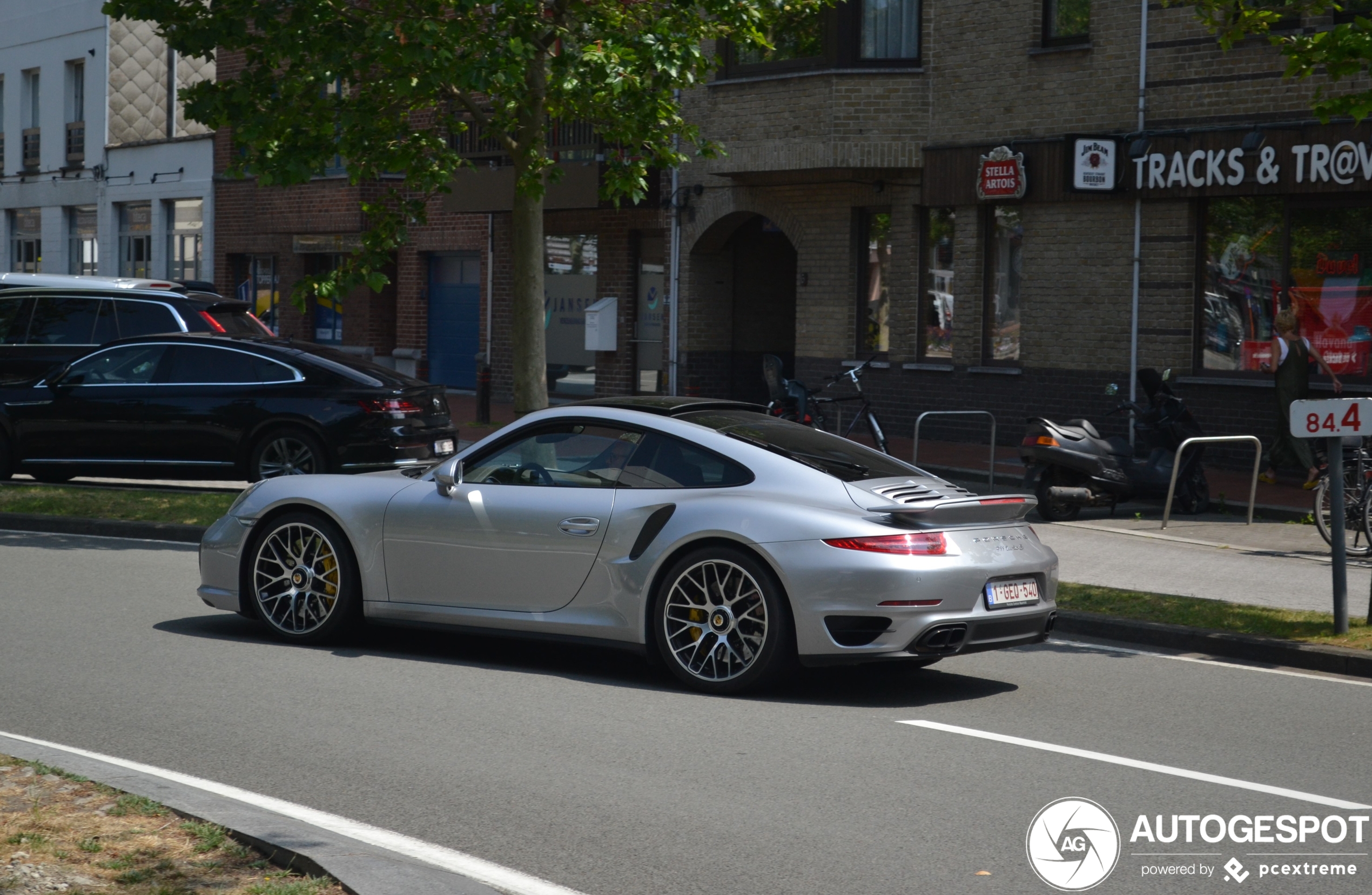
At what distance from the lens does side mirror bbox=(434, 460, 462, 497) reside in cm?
827

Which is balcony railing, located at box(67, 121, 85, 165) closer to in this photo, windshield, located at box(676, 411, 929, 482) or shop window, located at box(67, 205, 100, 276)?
shop window, located at box(67, 205, 100, 276)

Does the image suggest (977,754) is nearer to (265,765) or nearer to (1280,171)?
(265,765)

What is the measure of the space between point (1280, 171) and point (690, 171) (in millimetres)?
9736

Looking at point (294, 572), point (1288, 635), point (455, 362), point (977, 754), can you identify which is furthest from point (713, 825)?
point (455, 362)

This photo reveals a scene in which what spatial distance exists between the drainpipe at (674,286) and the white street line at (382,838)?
19.7 metres

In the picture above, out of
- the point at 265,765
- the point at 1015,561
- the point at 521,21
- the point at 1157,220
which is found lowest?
the point at 265,765

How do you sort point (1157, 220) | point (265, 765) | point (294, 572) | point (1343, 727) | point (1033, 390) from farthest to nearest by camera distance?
point (1033, 390)
point (1157, 220)
point (294, 572)
point (1343, 727)
point (265, 765)

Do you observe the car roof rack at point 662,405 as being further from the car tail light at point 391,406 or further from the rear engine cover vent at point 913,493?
the car tail light at point 391,406

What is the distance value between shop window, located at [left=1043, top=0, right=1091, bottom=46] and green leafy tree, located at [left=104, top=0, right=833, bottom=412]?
16.4 ft

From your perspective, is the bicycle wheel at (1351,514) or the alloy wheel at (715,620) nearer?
the alloy wheel at (715,620)

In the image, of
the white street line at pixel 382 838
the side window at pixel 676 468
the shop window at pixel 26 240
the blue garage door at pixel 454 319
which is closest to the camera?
the white street line at pixel 382 838

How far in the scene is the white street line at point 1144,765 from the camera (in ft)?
19.3

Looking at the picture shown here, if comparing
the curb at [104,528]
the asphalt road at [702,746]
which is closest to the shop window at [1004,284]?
the curb at [104,528]

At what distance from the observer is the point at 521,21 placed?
14.9 metres
